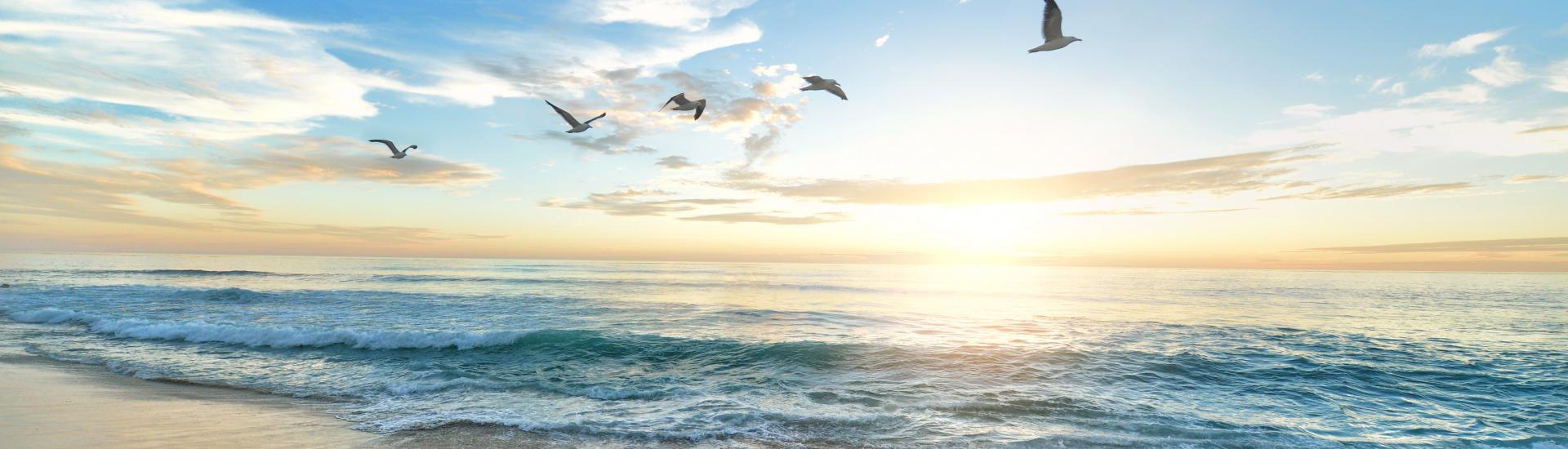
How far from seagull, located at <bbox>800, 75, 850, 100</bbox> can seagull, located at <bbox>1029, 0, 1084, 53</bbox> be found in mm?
3173

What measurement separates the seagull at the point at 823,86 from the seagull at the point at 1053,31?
317 centimetres

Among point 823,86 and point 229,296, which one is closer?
point 823,86

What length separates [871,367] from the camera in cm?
1452

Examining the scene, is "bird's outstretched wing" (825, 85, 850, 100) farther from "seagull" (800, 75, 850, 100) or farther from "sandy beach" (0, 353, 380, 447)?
"sandy beach" (0, 353, 380, 447)

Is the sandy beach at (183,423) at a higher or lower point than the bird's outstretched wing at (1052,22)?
lower

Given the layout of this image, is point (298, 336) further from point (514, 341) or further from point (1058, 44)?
point (1058, 44)

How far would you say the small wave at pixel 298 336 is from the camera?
1773cm

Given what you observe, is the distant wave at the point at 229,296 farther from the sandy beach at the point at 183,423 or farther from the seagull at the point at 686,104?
the seagull at the point at 686,104

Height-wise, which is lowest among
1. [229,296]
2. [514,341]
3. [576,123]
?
[514,341]

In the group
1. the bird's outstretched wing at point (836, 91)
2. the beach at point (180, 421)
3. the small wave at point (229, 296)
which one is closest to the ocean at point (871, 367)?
the beach at point (180, 421)

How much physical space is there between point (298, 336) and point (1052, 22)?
67.0 feet

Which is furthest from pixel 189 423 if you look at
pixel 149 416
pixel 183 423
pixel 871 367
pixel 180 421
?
pixel 871 367

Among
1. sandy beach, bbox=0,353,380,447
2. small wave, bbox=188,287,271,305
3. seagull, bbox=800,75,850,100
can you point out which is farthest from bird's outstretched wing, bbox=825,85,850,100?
small wave, bbox=188,287,271,305

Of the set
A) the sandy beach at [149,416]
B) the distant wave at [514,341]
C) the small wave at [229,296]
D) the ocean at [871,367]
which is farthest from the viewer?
the small wave at [229,296]
